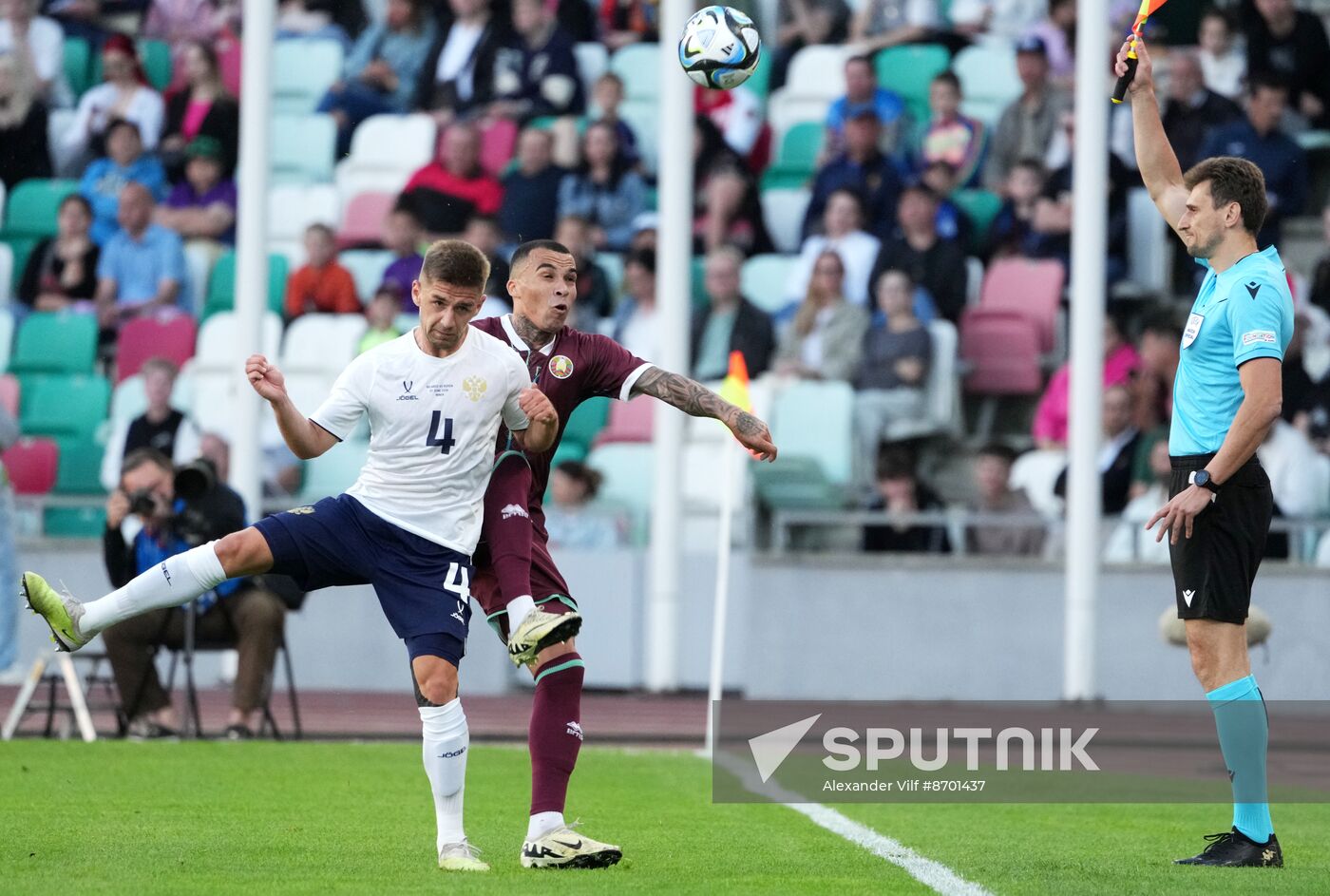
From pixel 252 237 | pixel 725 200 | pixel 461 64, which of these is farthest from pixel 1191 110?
pixel 252 237

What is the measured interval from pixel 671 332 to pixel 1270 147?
6.00 meters

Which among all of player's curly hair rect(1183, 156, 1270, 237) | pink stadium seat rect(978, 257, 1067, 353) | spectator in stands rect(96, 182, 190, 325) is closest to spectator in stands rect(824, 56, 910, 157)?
pink stadium seat rect(978, 257, 1067, 353)

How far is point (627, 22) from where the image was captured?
22.4m

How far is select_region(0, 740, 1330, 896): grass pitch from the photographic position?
21.2 ft

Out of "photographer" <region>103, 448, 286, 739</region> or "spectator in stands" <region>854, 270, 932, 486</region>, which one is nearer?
"photographer" <region>103, 448, 286, 739</region>

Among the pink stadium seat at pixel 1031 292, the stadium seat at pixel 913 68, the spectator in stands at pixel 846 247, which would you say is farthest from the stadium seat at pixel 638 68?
the pink stadium seat at pixel 1031 292

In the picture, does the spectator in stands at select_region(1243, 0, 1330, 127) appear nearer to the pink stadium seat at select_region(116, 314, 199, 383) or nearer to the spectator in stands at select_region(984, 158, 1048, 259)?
the spectator in stands at select_region(984, 158, 1048, 259)

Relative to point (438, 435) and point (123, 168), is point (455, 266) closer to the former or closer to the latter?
point (438, 435)

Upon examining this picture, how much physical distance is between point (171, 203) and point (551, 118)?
3.95 m

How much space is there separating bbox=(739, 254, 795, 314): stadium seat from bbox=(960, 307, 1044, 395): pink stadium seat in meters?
1.94

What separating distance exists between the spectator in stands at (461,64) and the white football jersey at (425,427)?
48.4ft

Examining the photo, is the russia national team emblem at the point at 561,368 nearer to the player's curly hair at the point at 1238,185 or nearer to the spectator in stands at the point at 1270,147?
the player's curly hair at the point at 1238,185

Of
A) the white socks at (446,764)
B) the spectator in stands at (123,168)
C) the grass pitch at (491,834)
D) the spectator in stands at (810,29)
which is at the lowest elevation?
the grass pitch at (491,834)

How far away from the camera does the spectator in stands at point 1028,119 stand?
1925 centimetres
